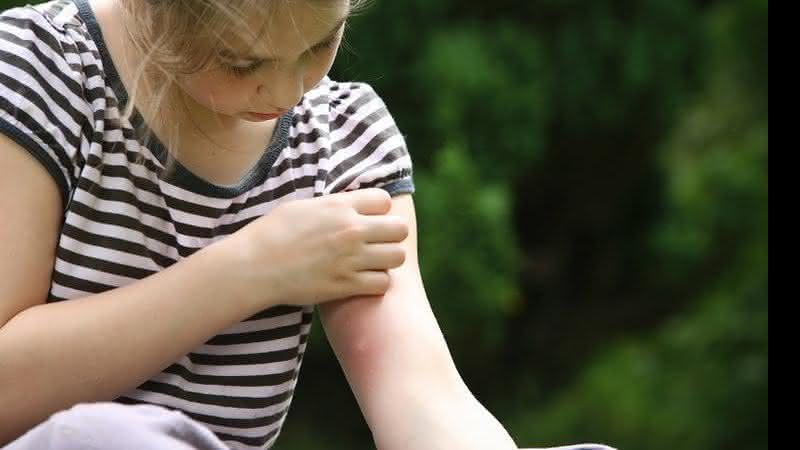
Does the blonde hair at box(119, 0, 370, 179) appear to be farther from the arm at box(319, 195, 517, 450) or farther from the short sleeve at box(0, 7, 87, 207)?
the arm at box(319, 195, 517, 450)

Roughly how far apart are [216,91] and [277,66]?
0.06 m

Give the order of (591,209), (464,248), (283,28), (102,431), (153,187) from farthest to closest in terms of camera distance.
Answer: (591,209), (464,248), (153,187), (283,28), (102,431)

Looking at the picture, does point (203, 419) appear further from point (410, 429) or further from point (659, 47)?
point (659, 47)

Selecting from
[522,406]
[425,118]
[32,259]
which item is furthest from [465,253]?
[32,259]

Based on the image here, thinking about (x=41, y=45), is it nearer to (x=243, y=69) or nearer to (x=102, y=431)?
(x=243, y=69)

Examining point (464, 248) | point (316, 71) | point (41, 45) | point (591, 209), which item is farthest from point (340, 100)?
point (591, 209)

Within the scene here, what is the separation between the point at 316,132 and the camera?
115cm

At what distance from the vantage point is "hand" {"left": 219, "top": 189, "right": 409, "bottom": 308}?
1015 mm

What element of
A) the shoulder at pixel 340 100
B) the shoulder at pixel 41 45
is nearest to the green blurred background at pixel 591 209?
the shoulder at pixel 340 100

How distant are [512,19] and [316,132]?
188cm

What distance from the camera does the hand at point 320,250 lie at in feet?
3.33

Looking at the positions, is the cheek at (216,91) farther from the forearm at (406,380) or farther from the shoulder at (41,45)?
the forearm at (406,380)

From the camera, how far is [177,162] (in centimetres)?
106

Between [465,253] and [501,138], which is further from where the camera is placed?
[501,138]
